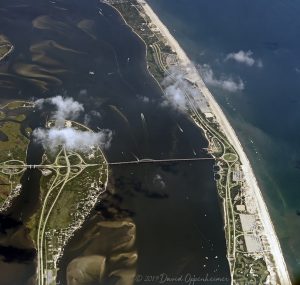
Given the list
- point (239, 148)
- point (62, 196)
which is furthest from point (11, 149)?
point (239, 148)

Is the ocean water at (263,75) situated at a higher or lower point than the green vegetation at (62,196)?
higher

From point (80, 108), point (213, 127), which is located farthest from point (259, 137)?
point (80, 108)

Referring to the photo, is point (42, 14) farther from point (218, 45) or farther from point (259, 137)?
point (259, 137)

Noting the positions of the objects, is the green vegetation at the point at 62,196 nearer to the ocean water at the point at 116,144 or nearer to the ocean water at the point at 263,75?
the ocean water at the point at 116,144

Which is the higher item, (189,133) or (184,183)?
(189,133)

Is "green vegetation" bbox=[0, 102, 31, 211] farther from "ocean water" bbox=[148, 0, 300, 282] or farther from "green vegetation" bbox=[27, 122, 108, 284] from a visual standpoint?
"ocean water" bbox=[148, 0, 300, 282]

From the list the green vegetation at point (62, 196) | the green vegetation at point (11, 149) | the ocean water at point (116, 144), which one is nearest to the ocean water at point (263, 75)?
the ocean water at point (116, 144)

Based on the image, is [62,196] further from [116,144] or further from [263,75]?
[263,75]
